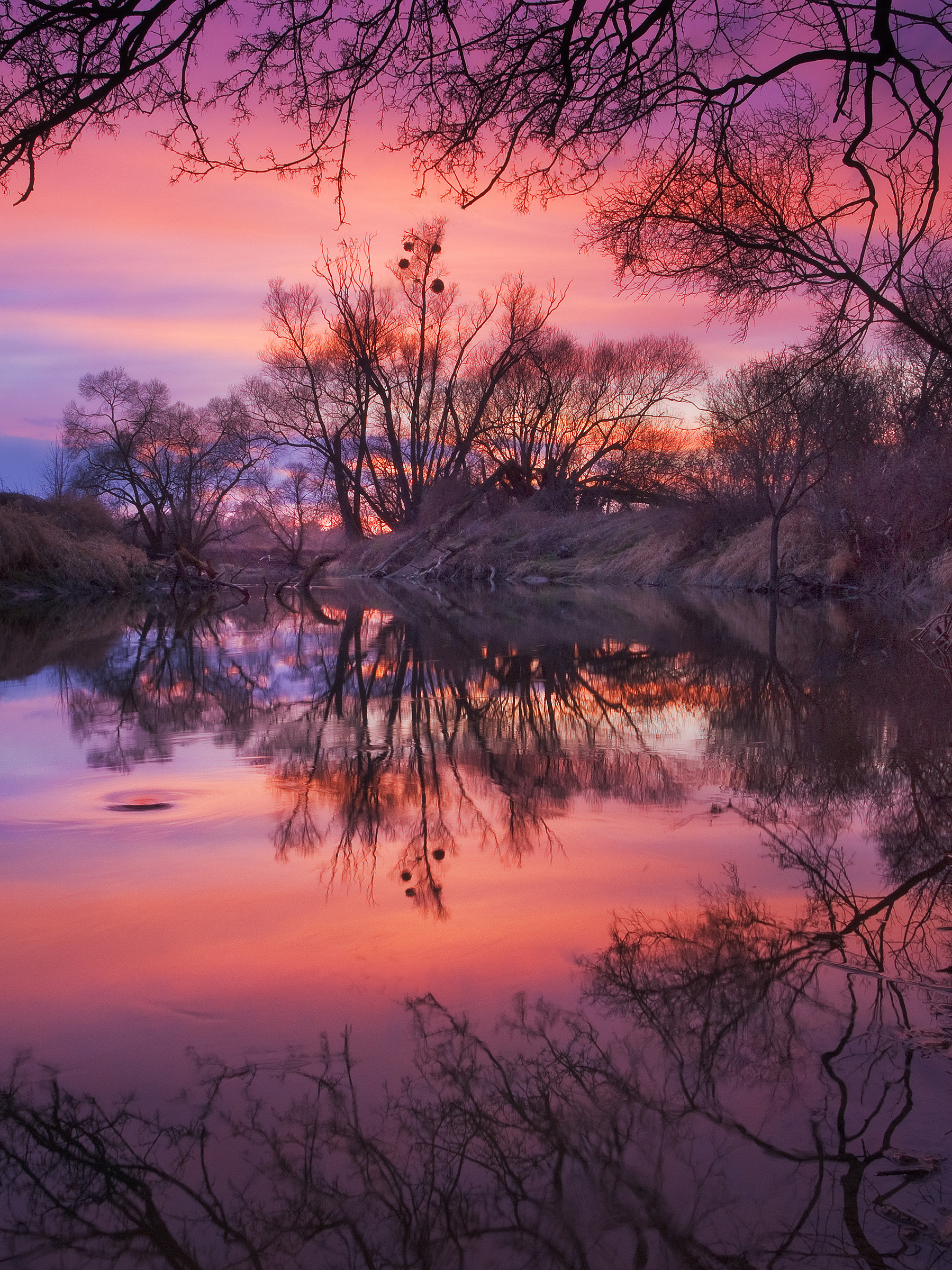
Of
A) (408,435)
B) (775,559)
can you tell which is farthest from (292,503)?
(775,559)

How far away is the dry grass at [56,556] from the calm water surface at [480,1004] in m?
22.0

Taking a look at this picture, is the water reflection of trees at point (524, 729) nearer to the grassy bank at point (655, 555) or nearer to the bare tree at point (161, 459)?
the grassy bank at point (655, 555)

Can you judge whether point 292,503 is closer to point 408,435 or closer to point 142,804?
point 408,435

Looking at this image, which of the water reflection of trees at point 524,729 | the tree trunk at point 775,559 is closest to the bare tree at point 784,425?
the tree trunk at point 775,559

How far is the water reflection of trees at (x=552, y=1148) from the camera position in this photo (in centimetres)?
209

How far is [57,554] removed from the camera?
28422 mm

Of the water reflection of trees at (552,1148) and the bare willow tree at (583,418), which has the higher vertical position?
the bare willow tree at (583,418)

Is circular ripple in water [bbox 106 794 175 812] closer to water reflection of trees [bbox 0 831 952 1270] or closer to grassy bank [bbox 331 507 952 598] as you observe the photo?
water reflection of trees [bbox 0 831 952 1270]

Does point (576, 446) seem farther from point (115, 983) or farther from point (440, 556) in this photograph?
point (115, 983)

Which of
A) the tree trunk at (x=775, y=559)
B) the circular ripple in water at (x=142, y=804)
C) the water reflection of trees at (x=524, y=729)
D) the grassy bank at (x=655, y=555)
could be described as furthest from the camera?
the tree trunk at (x=775, y=559)

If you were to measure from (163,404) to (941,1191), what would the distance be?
142 ft

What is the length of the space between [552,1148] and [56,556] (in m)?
29.0

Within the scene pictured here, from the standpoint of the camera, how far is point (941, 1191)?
85.2 inches

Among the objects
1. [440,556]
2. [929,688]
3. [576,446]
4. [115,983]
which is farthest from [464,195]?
[576,446]
